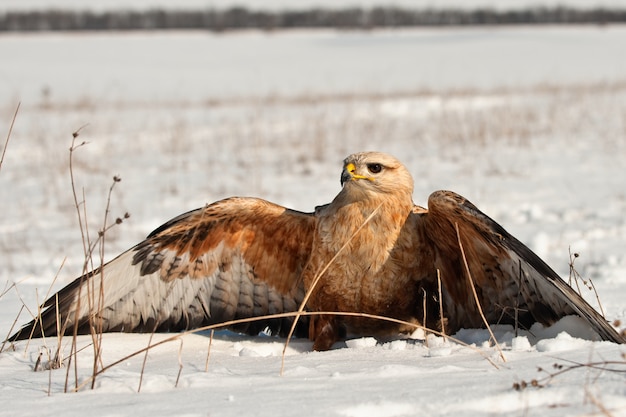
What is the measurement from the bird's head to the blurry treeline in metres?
68.2

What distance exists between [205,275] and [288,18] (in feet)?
237

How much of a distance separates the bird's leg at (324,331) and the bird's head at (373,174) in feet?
2.38

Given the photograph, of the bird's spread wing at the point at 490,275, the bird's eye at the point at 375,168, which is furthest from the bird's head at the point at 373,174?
the bird's spread wing at the point at 490,275

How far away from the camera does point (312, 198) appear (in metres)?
10.0

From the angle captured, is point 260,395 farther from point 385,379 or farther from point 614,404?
point 614,404

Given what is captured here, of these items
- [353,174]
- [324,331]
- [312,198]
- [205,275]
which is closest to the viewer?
[353,174]

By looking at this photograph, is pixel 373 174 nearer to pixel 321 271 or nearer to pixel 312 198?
pixel 321 271

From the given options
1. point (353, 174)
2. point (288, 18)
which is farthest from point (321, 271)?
point (288, 18)

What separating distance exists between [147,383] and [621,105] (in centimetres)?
1642

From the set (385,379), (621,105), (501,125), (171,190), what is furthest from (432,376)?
(621,105)

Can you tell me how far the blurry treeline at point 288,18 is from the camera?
229ft

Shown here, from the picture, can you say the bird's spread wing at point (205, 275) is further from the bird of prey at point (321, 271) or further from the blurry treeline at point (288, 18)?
the blurry treeline at point (288, 18)

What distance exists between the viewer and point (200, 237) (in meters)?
4.44

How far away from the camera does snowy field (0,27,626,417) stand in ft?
9.22
